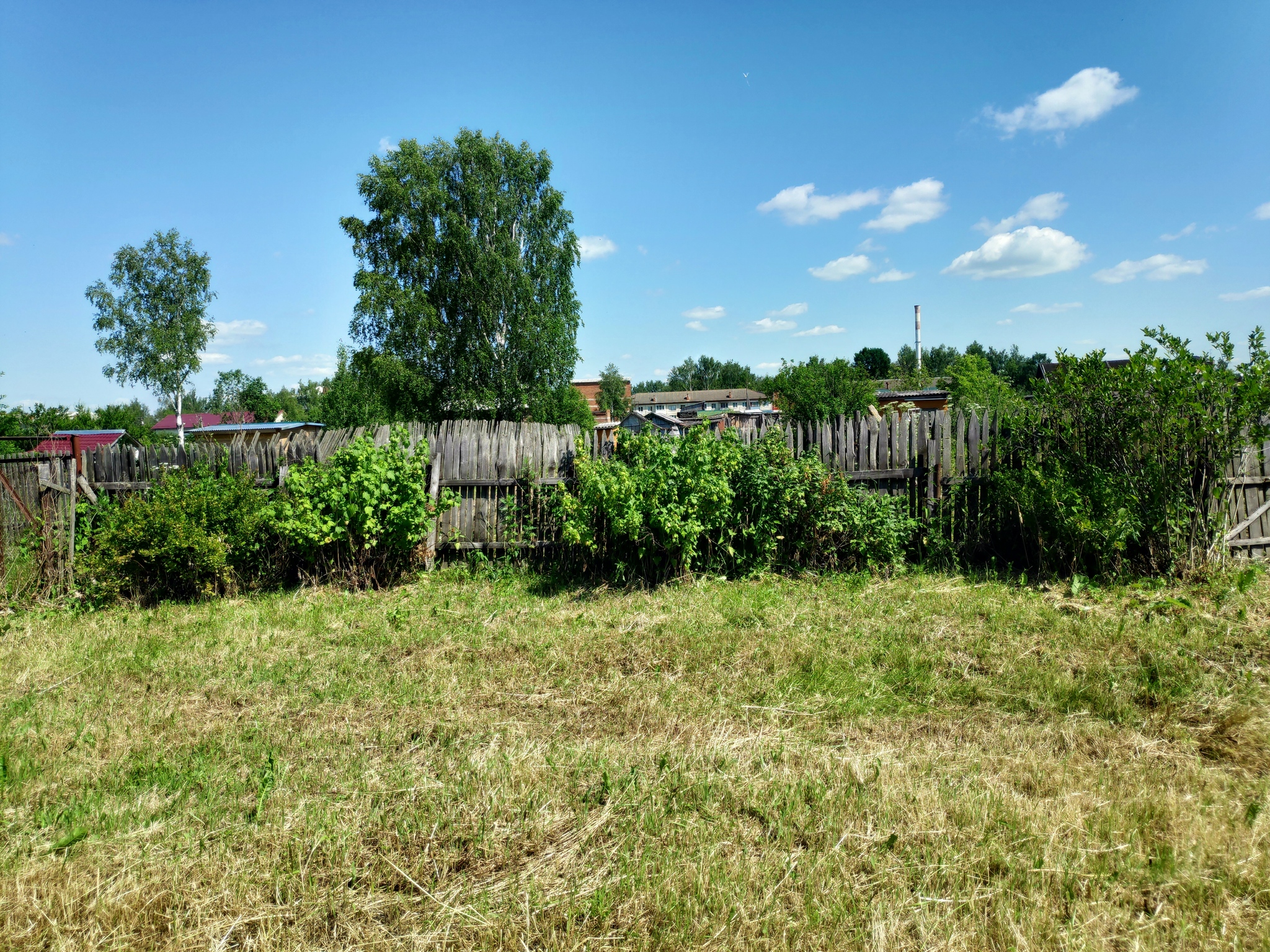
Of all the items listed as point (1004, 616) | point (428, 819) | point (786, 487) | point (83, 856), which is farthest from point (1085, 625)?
point (83, 856)

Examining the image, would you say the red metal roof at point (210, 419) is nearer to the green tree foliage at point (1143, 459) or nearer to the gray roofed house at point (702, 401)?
the gray roofed house at point (702, 401)

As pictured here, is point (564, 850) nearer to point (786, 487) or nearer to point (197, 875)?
point (197, 875)

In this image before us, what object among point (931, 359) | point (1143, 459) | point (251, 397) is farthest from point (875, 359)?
point (1143, 459)

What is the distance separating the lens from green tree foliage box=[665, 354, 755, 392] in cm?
13012

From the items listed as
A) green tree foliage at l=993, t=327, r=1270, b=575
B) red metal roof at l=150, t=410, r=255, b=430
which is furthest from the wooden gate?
red metal roof at l=150, t=410, r=255, b=430

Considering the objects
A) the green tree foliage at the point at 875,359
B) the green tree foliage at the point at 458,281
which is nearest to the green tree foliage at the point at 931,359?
the green tree foliage at the point at 875,359

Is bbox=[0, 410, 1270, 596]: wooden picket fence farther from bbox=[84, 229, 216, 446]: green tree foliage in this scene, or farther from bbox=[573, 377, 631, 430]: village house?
bbox=[573, 377, 631, 430]: village house

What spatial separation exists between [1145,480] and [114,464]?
11.4 meters

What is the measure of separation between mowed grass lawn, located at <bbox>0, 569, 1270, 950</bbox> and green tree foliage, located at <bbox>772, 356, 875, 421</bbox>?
21727 mm

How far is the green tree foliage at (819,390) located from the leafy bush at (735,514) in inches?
768

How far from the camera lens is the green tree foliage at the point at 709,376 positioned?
427 feet

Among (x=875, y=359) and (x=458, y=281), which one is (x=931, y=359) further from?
(x=458, y=281)

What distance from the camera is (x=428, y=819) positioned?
3178 mm

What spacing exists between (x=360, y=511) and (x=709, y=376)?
129796 mm
